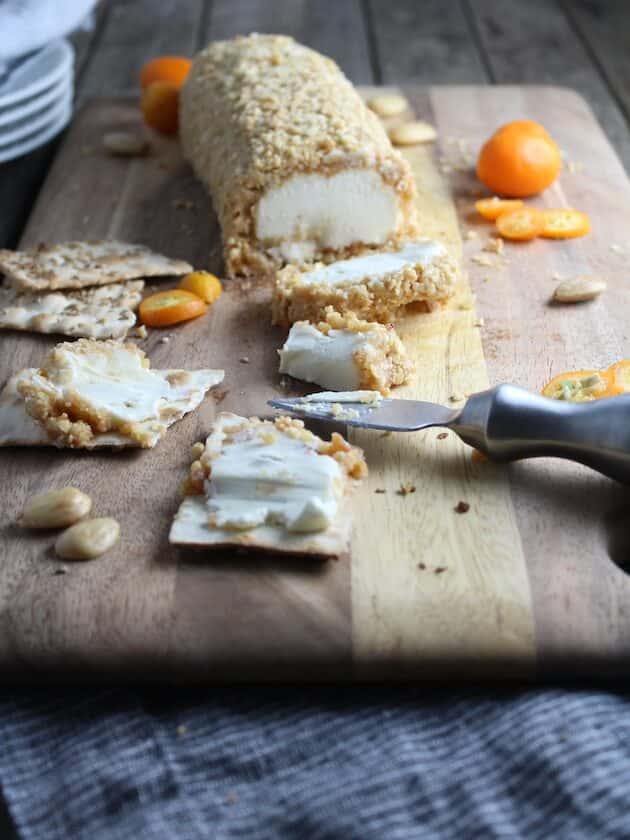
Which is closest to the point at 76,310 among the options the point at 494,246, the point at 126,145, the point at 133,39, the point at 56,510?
the point at 56,510

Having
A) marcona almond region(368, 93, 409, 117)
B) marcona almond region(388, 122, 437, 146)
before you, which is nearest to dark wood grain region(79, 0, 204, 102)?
marcona almond region(368, 93, 409, 117)

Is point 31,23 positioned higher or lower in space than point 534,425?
higher

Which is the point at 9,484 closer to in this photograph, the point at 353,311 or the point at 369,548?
the point at 369,548

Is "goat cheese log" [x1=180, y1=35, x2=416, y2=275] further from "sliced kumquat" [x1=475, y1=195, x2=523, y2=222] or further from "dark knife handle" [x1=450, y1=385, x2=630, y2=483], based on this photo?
"dark knife handle" [x1=450, y1=385, x2=630, y2=483]

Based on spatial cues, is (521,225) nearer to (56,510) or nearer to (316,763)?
(56,510)

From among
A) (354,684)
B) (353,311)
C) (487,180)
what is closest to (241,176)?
(353,311)
